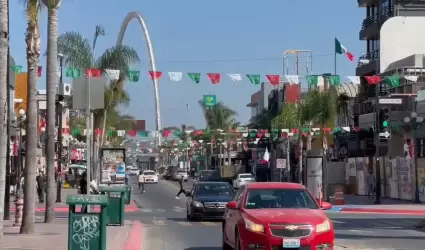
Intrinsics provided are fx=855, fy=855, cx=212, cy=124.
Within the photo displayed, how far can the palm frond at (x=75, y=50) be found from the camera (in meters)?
48.7

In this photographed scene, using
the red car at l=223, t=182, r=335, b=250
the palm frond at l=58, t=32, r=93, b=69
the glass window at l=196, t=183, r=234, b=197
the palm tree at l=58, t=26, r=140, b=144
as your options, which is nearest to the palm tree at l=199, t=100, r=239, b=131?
the palm tree at l=58, t=26, r=140, b=144

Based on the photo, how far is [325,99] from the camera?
222 ft

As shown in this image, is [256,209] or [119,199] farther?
[119,199]

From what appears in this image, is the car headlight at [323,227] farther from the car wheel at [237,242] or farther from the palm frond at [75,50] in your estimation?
the palm frond at [75,50]

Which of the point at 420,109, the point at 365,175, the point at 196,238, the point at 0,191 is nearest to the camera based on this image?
the point at 0,191

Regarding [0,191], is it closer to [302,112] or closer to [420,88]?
[420,88]

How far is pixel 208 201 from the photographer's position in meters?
31.9

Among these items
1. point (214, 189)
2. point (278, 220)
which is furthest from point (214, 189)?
point (278, 220)

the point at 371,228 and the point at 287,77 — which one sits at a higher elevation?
the point at 287,77

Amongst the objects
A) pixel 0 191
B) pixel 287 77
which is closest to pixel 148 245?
pixel 0 191

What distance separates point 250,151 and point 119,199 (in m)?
86.9

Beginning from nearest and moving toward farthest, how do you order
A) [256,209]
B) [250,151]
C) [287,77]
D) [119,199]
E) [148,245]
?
[256,209] → [148,245] → [119,199] → [287,77] → [250,151]

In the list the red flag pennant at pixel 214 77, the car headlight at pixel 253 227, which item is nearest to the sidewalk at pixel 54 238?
the car headlight at pixel 253 227

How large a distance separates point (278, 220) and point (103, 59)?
121ft
